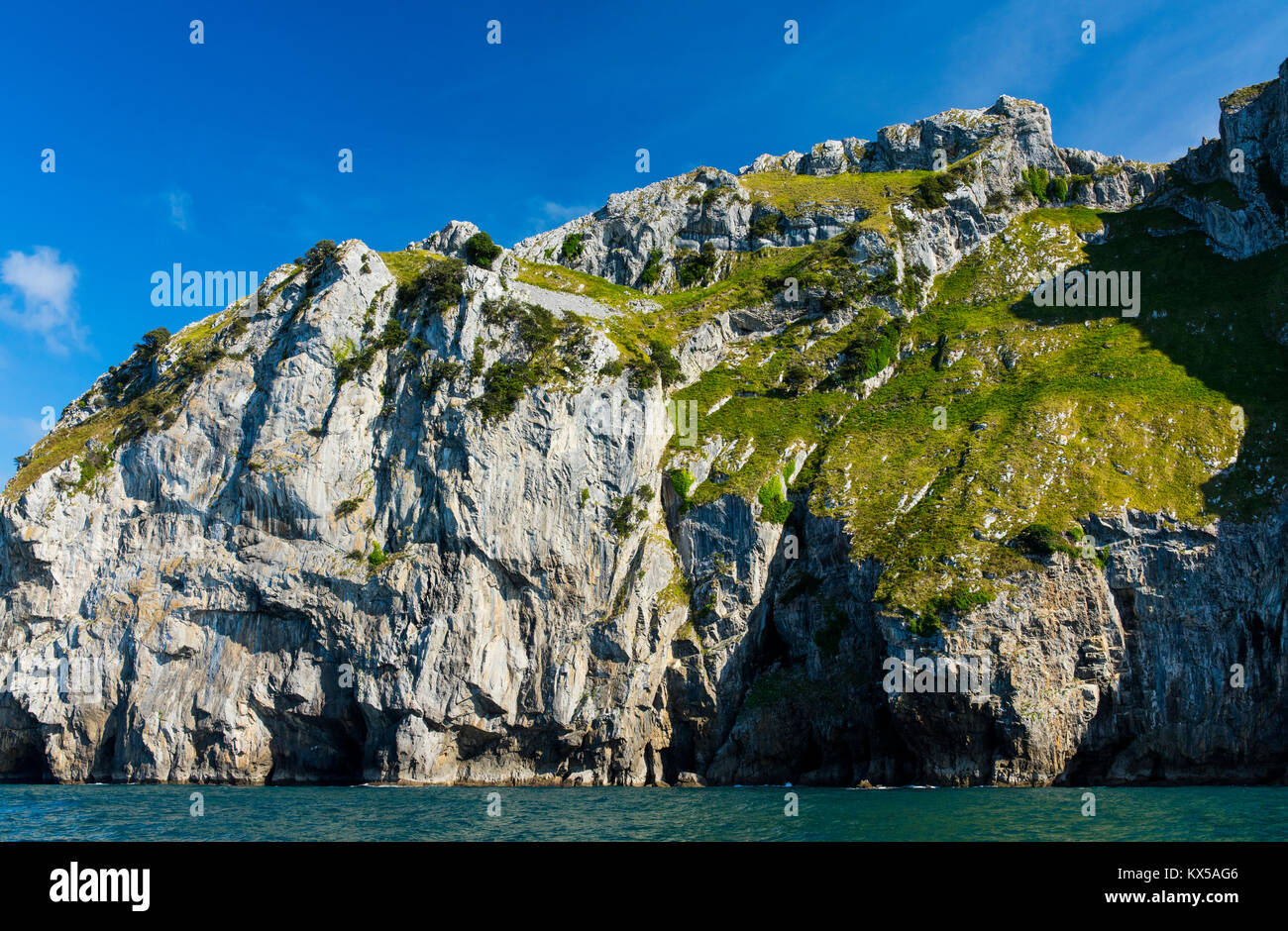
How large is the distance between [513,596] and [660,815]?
87.0 ft

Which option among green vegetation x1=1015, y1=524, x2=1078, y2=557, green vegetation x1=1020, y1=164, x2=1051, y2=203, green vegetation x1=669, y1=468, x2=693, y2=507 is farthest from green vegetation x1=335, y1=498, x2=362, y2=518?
green vegetation x1=1020, y1=164, x2=1051, y2=203

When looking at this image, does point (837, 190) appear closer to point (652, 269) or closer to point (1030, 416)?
point (652, 269)

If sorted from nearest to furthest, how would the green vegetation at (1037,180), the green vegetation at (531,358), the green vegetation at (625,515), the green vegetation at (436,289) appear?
the green vegetation at (625,515)
the green vegetation at (531,358)
the green vegetation at (436,289)
the green vegetation at (1037,180)

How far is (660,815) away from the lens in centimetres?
3312

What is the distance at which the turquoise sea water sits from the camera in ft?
86.8

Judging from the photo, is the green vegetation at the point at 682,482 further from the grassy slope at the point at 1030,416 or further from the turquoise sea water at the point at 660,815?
the turquoise sea water at the point at 660,815

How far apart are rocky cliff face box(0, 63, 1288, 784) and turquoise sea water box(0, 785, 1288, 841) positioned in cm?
557

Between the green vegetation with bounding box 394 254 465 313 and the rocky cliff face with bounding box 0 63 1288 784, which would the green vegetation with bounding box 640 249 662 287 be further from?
the green vegetation with bounding box 394 254 465 313

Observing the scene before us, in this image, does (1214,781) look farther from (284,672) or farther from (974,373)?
(284,672)

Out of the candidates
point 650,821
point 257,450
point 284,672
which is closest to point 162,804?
point 284,672

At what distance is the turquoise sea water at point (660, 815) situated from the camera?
26.5 meters

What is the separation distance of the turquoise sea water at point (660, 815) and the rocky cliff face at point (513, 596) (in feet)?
18.3

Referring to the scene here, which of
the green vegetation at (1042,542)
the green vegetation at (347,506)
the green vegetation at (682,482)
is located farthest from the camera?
the green vegetation at (682,482)

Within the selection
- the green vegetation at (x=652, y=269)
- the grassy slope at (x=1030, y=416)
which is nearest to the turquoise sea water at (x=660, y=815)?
the grassy slope at (x=1030, y=416)
